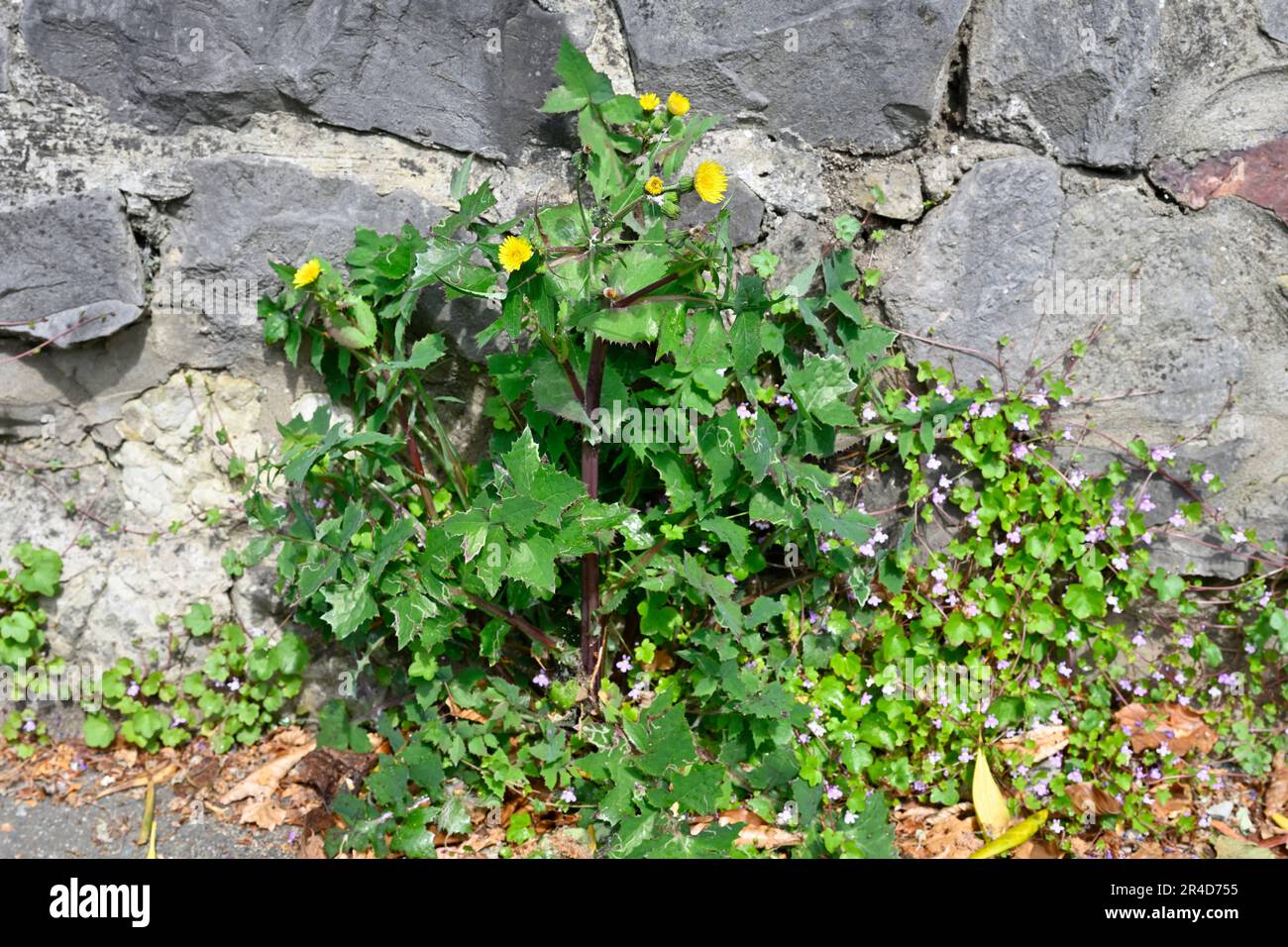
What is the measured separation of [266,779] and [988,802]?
1604 millimetres

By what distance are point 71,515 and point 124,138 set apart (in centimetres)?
87

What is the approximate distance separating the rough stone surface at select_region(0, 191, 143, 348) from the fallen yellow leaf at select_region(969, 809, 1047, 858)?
2.15 m

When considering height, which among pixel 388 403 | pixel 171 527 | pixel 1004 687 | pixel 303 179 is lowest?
pixel 1004 687

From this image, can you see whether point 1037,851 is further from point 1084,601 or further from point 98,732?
point 98,732

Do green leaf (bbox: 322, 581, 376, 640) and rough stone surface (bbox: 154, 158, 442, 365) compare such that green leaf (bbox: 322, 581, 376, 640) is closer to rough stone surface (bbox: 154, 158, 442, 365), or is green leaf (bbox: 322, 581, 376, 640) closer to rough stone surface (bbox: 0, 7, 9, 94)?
rough stone surface (bbox: 154, 158, 442, 365)

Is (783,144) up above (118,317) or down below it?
above

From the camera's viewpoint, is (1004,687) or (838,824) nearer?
(838,824)

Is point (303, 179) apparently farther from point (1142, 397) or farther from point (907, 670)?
point (1142, 397)

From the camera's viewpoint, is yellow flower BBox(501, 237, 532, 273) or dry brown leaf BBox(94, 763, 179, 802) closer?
yellow flower BBox(501, 237, 532, 273)

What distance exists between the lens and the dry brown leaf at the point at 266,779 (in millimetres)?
2387

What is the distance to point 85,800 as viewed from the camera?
239 cm

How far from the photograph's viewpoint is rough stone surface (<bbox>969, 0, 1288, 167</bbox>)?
2.22 meters

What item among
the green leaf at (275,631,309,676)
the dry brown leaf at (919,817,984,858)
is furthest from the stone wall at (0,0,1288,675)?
the dry brown leaf at (919,817,984,858)

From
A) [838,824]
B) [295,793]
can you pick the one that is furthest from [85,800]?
[838,824]
